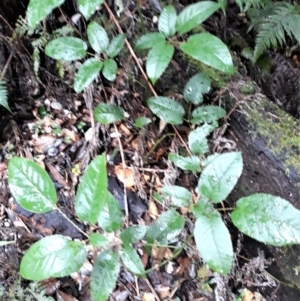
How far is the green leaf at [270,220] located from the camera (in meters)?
1.14

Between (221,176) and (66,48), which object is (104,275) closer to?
(221,176)

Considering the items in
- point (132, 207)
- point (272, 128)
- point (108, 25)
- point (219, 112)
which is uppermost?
point (108, 25)

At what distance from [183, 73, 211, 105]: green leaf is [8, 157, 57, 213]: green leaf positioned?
77 centimetres

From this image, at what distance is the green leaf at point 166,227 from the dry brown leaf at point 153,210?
1.15 ft

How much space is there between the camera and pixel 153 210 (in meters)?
1.80

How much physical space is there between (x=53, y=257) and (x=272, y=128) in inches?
38.7

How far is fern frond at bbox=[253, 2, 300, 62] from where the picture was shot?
7.04 feet

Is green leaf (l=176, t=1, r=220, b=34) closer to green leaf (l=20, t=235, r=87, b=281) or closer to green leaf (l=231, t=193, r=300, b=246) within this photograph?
green leaf (l=231, t=193, r=300, b=246)

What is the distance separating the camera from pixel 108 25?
6.29 feet

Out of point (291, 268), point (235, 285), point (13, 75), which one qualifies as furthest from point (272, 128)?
point (13, 75)

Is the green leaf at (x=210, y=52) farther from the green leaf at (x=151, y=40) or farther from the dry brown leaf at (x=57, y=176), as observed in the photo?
the dry brown leaf at (x=57, y=176)

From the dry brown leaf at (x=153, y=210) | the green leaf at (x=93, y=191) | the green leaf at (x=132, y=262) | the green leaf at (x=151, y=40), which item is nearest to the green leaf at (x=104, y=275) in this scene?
the green leaf at (x=132, y=262)

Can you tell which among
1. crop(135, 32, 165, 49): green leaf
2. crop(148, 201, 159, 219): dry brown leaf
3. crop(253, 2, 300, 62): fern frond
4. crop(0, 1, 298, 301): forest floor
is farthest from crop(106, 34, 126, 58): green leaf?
crop(253, 2, 300, 62): fern frond

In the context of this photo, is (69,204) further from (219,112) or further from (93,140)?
(219,112)
